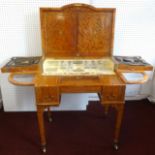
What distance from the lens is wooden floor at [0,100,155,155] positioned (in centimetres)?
164

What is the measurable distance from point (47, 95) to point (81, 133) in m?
0.73

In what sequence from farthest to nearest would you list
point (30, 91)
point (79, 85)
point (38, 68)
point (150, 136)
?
point (30, 91) < point (150, 136) < point (38, 68) < point (79, 85)

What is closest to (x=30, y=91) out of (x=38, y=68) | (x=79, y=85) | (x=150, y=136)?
(x=38, y=68)

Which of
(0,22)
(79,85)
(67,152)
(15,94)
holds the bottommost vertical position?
(67,152)

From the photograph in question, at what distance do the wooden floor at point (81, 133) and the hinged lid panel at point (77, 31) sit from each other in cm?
80

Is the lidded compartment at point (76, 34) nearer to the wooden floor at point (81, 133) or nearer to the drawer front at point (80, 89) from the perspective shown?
the drawer front at point (80, 89)

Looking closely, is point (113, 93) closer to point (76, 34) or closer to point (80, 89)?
point (80, 89)

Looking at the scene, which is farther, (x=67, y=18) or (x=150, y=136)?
(x=150, y=136)

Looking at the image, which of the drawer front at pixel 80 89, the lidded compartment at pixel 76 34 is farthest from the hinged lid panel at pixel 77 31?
the drawer front at pixel 80 89

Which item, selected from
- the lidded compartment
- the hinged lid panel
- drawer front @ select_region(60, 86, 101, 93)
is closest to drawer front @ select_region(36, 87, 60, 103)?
drawer front @ select_region(60, 86, 101, 93)

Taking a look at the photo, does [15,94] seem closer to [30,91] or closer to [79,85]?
[30,91]

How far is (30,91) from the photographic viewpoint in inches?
79.8

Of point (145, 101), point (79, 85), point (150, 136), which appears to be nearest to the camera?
point (79, 85)

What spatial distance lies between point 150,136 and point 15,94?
1.59 meters
